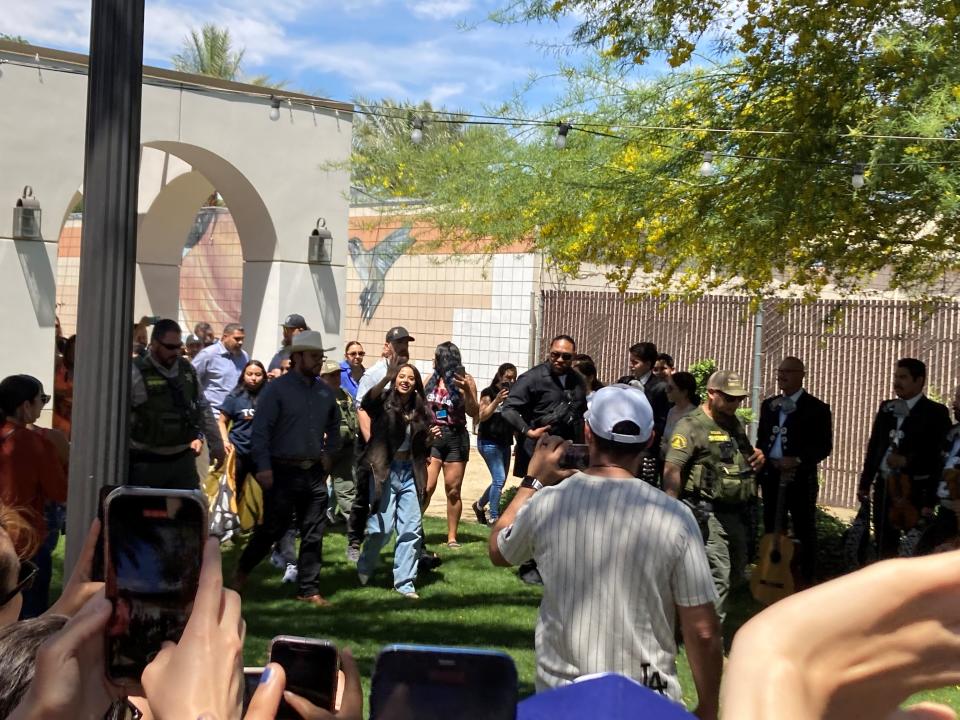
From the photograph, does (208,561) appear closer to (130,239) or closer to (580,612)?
(580,612)

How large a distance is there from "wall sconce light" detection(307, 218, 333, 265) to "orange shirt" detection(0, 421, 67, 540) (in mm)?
8786

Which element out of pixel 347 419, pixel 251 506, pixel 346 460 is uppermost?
pixel 347 419

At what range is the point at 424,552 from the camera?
373 inches

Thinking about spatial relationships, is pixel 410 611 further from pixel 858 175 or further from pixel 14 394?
pixel 858 175

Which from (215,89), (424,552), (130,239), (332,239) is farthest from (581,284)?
(130,239)

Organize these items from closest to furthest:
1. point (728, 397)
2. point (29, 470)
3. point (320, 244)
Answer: point (29, 470), point (728, 397), point (320, 244)

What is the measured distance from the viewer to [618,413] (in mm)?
3566

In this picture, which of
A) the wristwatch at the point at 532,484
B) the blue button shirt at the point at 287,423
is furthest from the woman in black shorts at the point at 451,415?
the wristwatch at the point at 532,484

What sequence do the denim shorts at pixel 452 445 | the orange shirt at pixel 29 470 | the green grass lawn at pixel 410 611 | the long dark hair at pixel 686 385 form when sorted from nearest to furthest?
the orange shirt at pixel 29 470 < the green grass lawn at pixel 410 611 < the long dark hair at pixel 686 385 < the denim shorts at pixel 452 445

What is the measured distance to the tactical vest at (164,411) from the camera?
7.50 meters

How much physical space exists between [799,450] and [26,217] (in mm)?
8575

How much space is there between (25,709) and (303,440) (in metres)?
6.38

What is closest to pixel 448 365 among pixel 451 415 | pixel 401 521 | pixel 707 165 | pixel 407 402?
pixel 451 415

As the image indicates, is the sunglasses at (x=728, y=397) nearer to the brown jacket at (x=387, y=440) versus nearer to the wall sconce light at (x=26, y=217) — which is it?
the brown jacket at (x=387, y=440)
